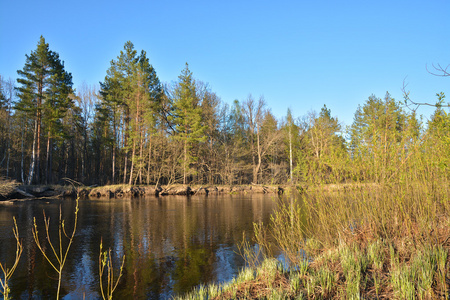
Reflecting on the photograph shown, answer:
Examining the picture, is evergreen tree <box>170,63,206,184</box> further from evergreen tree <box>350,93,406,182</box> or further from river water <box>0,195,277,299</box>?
evergreen tree <box>350,93,406,182</box>

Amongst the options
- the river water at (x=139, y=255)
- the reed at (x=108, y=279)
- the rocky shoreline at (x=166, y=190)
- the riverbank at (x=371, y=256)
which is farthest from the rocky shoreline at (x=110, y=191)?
the riverbank at (x=371, y=256)

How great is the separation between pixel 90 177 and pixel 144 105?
18.6 metres

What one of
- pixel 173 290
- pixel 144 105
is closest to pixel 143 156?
pixel 144 105

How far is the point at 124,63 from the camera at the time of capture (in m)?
39.5

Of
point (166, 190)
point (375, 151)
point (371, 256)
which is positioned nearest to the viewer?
point (371, 256)

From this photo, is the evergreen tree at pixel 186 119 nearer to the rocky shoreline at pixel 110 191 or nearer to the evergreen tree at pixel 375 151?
the rocky shoreline at pixel 110 191

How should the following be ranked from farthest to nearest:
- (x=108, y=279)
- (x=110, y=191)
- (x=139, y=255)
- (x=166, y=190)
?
(x=166, y=190) < (x=110, y=191) < (x=139, y=255) < (x=108, y=279)

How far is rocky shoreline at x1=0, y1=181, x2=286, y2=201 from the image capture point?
25.3m

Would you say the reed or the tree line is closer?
the reed

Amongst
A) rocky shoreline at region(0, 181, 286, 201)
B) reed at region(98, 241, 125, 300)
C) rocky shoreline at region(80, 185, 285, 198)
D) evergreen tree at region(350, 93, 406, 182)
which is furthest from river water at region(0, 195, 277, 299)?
rocky shoreline at region(80, 185, 285, 198)

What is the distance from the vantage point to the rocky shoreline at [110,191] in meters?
25.3

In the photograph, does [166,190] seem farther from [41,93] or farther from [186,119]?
[41,93]

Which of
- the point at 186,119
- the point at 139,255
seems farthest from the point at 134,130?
the point at 139,255

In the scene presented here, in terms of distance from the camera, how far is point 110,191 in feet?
104
